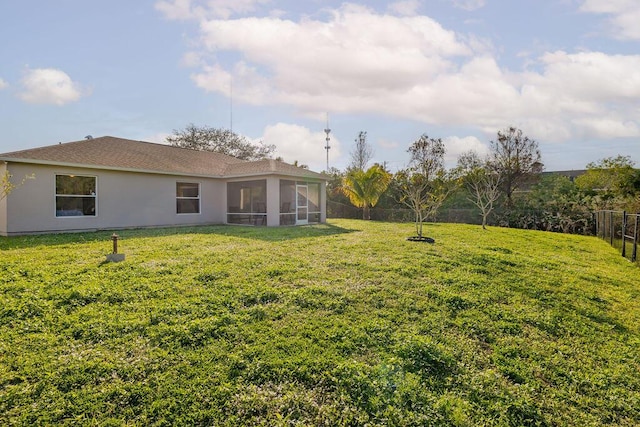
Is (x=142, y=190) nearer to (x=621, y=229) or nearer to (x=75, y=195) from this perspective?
(x=75, y=195)

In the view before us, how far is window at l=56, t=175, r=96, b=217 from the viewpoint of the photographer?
1209 cm

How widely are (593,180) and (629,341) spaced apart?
19.9 meters

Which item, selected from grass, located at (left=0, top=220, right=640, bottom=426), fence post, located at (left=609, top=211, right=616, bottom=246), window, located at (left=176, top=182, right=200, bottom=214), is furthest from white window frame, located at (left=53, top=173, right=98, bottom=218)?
fence post, located at (left=609, top=211, right=616, bottom=246)

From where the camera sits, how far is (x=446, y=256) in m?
8.28

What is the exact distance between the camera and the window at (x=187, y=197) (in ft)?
51.4

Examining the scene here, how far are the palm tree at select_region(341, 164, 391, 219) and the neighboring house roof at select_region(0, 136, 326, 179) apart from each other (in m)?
3.63

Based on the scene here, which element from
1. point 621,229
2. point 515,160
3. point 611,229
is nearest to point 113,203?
point 611,229

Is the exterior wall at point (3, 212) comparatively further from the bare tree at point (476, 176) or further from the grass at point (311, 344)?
the bare tree at point (476, 176)

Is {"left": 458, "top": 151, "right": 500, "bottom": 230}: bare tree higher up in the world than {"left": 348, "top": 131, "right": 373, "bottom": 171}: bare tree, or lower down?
lower down

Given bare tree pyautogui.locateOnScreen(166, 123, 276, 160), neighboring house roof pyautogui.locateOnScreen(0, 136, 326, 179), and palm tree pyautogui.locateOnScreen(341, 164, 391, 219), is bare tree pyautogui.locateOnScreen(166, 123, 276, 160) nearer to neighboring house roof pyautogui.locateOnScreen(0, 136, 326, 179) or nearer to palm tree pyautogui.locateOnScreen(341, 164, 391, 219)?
neighboring house roof pyautogui.locateOnScreen(0, 136, 326, 179)

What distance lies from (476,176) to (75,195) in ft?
68.6

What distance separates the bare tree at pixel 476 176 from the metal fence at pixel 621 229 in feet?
16.9

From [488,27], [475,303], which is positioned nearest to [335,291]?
[475,303]

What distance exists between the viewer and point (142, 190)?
14266 millimetres
